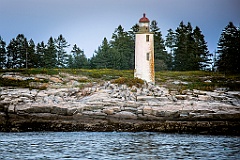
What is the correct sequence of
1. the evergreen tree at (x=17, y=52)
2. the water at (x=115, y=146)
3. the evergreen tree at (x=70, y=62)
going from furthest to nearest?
the evergreen tree at (x=70, y=62) < the evergreen tree at (x=17, y=52) < the water at (x=115, y=146)

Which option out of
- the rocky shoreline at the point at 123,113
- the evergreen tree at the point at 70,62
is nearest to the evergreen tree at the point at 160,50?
the evergreen tree at the point at 70,62

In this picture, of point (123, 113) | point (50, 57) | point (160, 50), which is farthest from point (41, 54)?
point (123, 113)

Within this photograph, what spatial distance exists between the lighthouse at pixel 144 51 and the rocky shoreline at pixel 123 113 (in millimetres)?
5763

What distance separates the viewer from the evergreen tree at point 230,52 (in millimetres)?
73000

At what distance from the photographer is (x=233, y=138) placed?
129ft

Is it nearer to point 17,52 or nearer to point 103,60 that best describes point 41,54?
point 17,52

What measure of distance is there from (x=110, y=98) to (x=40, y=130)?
6494 millimetres

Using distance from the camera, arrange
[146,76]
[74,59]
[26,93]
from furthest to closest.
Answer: [74,59] → [146,76] → [26,93]

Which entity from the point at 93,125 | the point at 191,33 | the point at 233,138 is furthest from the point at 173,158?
the point at 191,33

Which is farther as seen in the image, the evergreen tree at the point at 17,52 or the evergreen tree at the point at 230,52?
the evergreen tree at the point at 17,52

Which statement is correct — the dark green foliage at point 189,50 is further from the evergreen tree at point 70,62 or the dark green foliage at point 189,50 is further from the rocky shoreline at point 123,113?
the rocky shoreline at point 123,113

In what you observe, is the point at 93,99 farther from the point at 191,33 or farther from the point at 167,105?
the point at 191,33

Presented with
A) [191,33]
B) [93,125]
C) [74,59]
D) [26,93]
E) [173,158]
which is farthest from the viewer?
[74,59]

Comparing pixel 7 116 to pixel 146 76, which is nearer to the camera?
pixel 7 116
